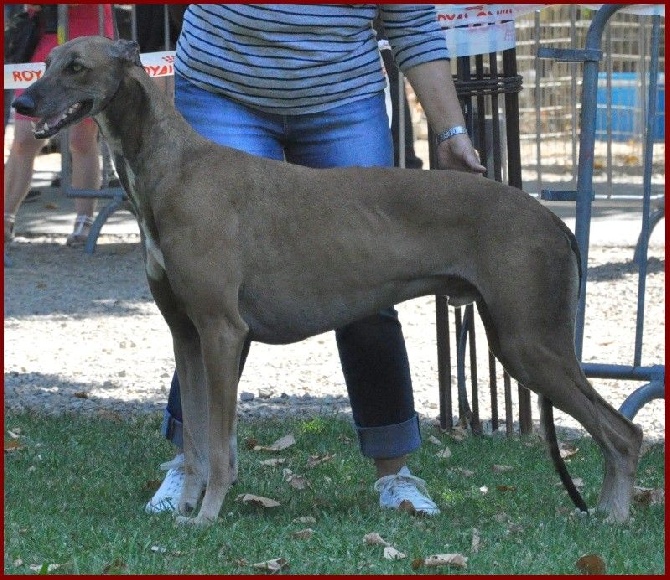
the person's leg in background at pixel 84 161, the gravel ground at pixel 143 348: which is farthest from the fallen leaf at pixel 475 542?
the person's leg in background at pixel 84 161

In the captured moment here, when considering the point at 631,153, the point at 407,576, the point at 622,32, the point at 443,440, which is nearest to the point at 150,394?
the point at 443,440

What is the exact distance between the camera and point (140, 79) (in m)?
4.40

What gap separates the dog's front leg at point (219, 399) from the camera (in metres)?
4.39

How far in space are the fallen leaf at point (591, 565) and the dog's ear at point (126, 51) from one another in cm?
206

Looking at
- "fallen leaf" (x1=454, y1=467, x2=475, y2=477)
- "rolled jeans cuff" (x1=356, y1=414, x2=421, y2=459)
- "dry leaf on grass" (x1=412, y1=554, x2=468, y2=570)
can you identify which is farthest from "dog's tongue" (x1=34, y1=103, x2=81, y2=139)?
"fallen leaf" (x1=454, y1=467, x2=475, y2=477)

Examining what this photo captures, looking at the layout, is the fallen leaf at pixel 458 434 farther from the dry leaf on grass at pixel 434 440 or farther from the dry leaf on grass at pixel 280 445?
the dry leaf on grass at pixel 280 445

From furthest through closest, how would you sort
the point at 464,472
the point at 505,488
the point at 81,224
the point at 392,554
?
the point at 81,224 → the point at 464,472 → the point at 505,488 → the point at 392,554

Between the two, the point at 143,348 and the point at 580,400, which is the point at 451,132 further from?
the point at 143,348

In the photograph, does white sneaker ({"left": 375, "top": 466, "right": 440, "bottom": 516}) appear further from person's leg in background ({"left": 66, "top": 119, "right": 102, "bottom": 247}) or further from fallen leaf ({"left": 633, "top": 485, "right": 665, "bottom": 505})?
person's leg in background ({"left": 66, "top": 119, "right": 102, "bottom": 247})

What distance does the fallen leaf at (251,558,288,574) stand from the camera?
404cm

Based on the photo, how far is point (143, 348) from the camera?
811 centimetres

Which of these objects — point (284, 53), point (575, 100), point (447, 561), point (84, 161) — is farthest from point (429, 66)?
point (575, 100)

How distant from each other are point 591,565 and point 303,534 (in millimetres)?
918

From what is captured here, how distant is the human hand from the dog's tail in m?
0.83
